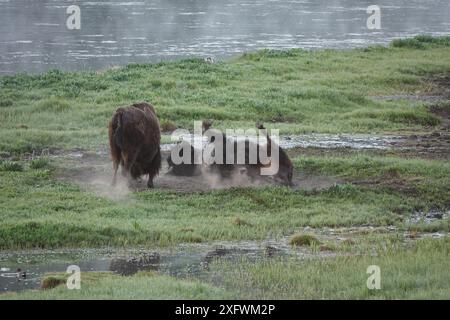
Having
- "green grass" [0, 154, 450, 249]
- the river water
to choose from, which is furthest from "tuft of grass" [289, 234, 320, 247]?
the river water

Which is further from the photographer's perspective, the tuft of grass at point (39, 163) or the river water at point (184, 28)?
the river water at point (184, 28)

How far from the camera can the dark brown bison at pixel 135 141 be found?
1692 centimetres

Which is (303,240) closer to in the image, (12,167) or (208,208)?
(208,208)

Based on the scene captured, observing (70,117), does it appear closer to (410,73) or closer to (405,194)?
(405,194)

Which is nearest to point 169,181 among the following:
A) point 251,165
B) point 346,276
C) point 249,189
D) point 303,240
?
point 251,165

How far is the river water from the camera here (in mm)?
44812

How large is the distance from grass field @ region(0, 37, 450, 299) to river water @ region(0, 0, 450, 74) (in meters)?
11.4

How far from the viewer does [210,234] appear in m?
14.5

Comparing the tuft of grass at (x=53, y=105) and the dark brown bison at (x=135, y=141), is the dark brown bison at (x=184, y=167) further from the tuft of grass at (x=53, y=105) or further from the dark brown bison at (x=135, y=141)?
the tuft of grass at (x=53, y=105)

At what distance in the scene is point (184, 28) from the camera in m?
56.4

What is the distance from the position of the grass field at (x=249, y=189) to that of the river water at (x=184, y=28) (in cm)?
1138

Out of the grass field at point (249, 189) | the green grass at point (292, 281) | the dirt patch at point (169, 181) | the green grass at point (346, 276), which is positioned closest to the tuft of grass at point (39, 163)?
the grass field at point (249, 189)
